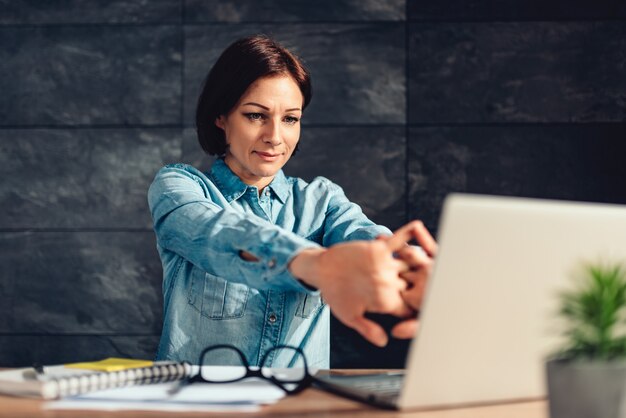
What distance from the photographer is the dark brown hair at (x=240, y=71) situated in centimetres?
203

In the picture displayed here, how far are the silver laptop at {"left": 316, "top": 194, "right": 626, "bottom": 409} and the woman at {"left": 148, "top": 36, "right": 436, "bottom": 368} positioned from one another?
301 millimetres

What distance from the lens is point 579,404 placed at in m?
0.81

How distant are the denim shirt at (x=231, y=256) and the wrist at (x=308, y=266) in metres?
0.12

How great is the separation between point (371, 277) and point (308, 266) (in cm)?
12

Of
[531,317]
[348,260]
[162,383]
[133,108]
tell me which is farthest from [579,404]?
[133,108]

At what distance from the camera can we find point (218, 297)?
192 centimetres

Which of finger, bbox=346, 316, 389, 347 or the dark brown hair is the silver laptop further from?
the dark brown hair

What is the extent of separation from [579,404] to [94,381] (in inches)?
26.8

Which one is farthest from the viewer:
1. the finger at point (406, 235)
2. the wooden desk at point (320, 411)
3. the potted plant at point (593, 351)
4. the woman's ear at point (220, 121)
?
the woman's ear at point (220, 121)

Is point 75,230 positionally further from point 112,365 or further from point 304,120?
point 112,365

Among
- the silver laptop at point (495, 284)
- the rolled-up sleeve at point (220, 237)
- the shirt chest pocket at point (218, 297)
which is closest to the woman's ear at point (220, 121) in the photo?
the rolled-up sleeve at point (220, 237)

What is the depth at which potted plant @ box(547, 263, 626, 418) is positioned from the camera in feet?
2.61

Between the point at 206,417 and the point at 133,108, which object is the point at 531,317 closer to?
the point at 206,417

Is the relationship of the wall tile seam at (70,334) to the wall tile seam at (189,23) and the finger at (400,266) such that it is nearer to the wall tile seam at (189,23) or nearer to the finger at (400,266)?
the wall tile seam at (189,23)
